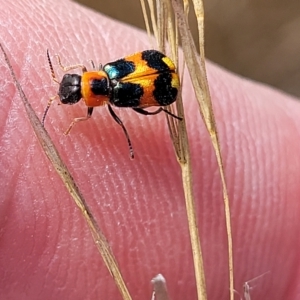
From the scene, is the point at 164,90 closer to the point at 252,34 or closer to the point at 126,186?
the point at 126,186

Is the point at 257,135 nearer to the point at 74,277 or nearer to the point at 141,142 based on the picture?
the point at 141,142

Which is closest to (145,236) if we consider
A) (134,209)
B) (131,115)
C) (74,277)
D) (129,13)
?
(134,209)

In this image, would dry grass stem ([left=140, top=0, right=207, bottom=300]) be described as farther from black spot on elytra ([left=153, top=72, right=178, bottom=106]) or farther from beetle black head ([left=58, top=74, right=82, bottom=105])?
beetle black head ([left=58, top=74, right=82, bottom=105])

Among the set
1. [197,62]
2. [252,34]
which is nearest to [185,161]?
[197,62]

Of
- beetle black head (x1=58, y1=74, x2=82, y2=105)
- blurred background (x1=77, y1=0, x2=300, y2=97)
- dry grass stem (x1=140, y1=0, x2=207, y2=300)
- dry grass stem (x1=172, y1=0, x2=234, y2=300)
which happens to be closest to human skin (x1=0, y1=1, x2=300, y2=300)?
beetle black head (x1=58, y1=74, x2=82, y2=105)

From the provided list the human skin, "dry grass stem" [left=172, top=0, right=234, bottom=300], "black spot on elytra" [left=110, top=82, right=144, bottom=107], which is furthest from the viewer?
"black spot on elytra" [left=110, top=82, right=144, bottom=107]
